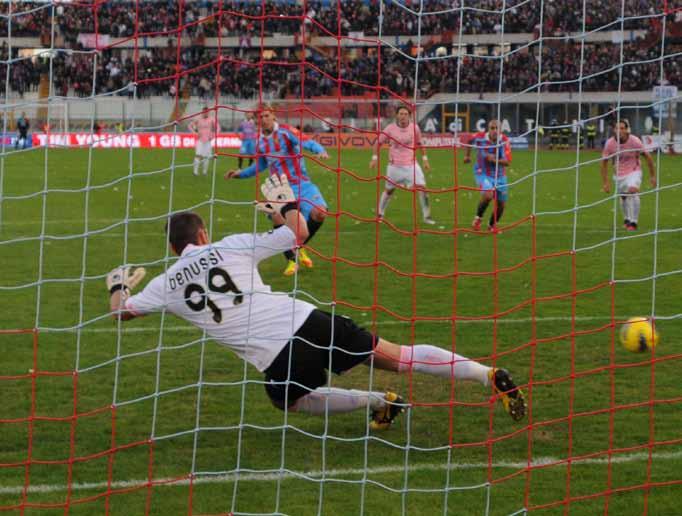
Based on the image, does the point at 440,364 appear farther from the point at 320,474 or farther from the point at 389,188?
the point at 389,188

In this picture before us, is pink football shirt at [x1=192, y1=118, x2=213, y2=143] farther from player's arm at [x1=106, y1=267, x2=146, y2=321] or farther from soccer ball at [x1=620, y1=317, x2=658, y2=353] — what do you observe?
player's arm at [x1=106, y1=267, x2=146, y2=321]

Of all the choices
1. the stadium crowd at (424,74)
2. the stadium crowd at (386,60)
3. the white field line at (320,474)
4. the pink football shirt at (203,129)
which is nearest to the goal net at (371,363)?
the white field line at (320,474)

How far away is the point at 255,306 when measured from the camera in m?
5.61

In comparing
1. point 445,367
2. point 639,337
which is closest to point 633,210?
point 639,337

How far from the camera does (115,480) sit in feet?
17.7

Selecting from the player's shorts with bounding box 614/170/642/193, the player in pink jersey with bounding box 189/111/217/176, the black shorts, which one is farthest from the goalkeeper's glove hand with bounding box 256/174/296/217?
the player in pink jersey with bounding box 189/111/217/176

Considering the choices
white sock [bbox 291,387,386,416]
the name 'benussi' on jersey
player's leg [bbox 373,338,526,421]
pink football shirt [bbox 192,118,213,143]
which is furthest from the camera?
pink football shirt [bbox 192,118,213,143]

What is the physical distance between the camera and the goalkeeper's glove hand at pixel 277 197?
5.57m

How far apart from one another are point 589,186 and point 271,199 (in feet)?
65.1

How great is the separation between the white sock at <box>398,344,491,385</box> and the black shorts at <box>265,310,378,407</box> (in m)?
0.36

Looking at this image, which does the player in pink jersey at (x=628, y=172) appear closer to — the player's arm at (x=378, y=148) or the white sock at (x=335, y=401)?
the player's arm at (x=378, y=148)

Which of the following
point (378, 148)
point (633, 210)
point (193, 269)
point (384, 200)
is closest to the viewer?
point (193, 269)

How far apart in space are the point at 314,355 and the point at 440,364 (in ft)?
2.86

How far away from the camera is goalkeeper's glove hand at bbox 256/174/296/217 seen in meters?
5.57
